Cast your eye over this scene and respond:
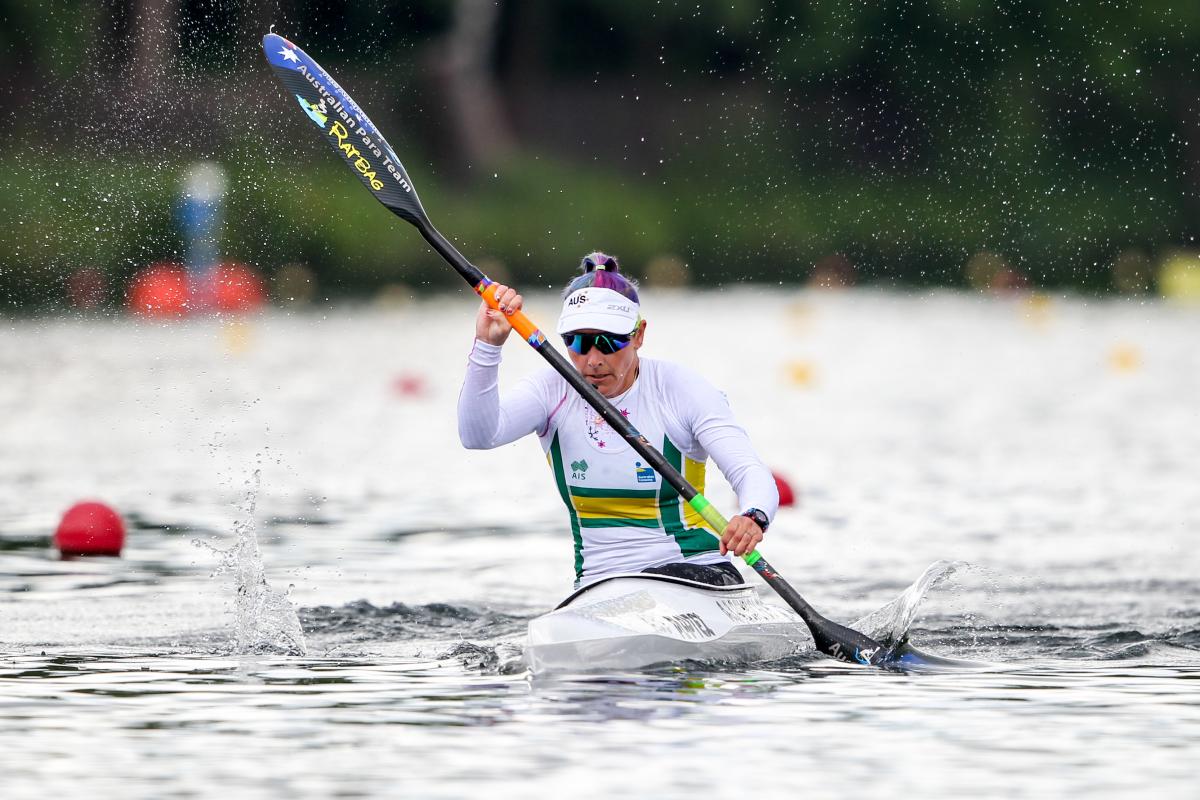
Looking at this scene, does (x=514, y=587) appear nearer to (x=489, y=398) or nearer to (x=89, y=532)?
(x=89, y=532)

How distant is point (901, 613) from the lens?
9.80 meters

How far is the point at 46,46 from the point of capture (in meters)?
38.5

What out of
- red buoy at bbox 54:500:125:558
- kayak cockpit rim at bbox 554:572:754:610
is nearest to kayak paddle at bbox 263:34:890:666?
kayak cockpit rim at bbox 554:572:754:610

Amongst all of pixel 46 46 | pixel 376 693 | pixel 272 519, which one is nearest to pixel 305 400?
pixel 272 519

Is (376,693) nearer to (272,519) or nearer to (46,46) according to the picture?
(272,519)

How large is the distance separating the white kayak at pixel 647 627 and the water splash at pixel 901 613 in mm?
653

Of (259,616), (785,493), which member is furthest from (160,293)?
(259,616)

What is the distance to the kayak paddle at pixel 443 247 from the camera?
8984 mm

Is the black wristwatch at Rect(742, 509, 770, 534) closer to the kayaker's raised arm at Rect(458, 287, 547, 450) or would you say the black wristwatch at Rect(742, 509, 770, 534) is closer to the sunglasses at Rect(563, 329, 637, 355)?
the sunglasses at Rect(563, 329, 637, 355)

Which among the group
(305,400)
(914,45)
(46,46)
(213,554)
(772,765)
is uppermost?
(914,45)

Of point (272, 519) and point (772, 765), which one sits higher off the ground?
point (272, 519)

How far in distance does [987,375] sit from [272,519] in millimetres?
12785

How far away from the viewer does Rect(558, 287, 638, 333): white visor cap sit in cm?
890

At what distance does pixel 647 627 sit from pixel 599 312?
49.4 inches
